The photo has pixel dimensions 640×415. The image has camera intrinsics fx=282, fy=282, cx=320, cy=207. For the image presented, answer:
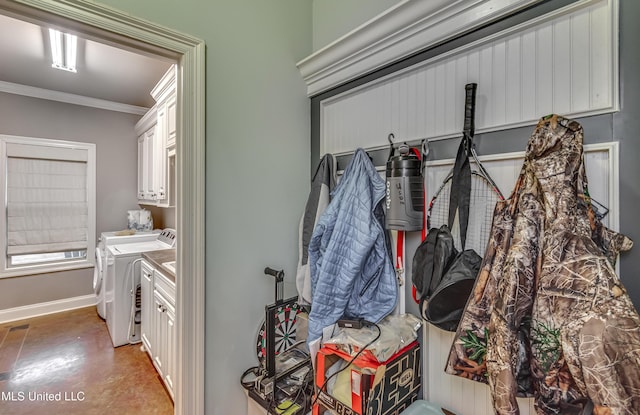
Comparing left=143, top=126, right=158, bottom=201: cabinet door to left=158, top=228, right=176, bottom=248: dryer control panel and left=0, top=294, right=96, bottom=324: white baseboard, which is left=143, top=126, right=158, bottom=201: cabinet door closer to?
left=158, top=228, right=176, bottom=248: dryer control panel

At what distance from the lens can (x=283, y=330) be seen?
1503mm

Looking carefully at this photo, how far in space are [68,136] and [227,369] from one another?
3.85 metres

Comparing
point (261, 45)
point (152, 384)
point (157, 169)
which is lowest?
point (152, 384)

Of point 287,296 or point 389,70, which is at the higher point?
point 389,70

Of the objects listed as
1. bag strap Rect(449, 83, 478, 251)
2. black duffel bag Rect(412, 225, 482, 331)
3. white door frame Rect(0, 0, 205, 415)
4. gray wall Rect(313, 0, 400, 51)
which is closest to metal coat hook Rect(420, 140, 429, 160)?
bag strap Rect(449, 83, 478, 251)

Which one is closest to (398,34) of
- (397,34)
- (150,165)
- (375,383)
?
(397,34)

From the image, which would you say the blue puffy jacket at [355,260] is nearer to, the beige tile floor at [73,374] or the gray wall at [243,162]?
the gray wall at [243,162]

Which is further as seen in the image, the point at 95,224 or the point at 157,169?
the point at 95,224

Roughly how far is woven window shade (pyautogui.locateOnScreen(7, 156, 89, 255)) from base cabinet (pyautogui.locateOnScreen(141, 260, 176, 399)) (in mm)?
1882

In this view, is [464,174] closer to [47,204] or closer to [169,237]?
[169,237]

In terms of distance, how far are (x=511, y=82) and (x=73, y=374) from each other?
3.46m

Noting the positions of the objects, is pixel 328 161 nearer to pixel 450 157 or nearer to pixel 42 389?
pixel 450 157

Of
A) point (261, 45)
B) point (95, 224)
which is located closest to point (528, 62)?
point (261, 45)

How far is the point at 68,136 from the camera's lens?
3.55 metres
